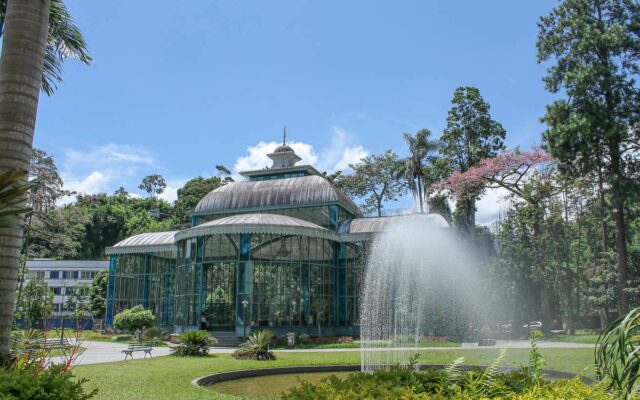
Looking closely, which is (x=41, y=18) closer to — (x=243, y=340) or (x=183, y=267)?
(x=243, y=340)

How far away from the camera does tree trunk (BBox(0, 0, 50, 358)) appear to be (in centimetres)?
641

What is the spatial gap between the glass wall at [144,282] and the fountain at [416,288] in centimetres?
1457

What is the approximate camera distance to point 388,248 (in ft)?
76.9

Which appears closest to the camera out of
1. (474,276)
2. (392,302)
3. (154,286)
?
(392,302)

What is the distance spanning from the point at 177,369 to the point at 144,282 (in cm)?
2284

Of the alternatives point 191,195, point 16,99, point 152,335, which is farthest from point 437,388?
point 191,195

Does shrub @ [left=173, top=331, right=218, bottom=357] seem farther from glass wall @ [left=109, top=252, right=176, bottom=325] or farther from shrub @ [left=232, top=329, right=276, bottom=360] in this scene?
glass wall @ [left=109, top=252, right=176, bottom=325]

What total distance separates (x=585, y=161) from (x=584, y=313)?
34.5 metres

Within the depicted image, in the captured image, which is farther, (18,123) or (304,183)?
(304,183)

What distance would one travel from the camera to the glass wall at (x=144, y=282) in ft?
118

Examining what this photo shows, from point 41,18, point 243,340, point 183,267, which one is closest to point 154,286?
point 183,267

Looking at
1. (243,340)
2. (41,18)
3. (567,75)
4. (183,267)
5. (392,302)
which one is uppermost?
(567,75)

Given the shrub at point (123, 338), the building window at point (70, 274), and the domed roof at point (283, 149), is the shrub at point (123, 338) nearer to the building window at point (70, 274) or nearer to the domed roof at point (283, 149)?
the domed roof at point (283, 149)

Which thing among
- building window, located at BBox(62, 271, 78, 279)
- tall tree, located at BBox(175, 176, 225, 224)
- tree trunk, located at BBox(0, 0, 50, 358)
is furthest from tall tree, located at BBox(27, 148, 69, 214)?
building window, located at BBox(62, 271, 78, 279)
